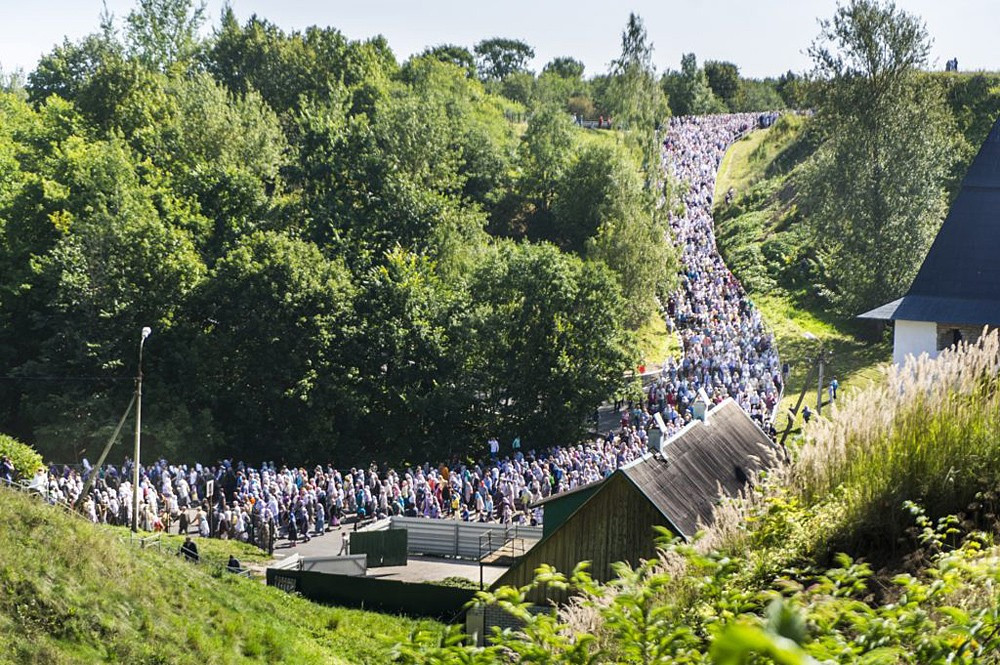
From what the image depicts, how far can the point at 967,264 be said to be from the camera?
3700 centimetres

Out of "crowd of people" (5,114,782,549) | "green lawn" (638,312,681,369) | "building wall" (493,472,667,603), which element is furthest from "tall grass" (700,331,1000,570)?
"green lawn" (638,312,681,369)

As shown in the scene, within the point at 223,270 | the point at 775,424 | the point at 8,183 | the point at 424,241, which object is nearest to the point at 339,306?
the point at 223,270

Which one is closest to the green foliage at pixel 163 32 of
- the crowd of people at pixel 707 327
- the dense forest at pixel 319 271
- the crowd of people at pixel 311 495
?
the dense forest at pixel 319 271

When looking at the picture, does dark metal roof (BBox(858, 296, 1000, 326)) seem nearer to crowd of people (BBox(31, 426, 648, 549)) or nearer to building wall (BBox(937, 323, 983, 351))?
building wall (BBox(937, 323, 983, 351))

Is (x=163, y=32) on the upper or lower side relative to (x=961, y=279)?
upper

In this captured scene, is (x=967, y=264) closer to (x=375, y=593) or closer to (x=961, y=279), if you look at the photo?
(x=961, y=279)

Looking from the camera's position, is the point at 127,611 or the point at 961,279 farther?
the point at 961,279

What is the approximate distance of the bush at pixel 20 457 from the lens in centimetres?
3566

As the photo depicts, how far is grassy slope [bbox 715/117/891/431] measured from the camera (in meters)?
52.0

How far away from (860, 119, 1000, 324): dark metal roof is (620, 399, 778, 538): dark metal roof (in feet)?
42.5

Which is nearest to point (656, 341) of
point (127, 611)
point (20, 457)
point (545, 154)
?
point (545, 154)

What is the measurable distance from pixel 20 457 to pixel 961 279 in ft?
97.4

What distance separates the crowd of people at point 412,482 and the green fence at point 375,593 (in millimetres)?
4372

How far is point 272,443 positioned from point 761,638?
149 feet
